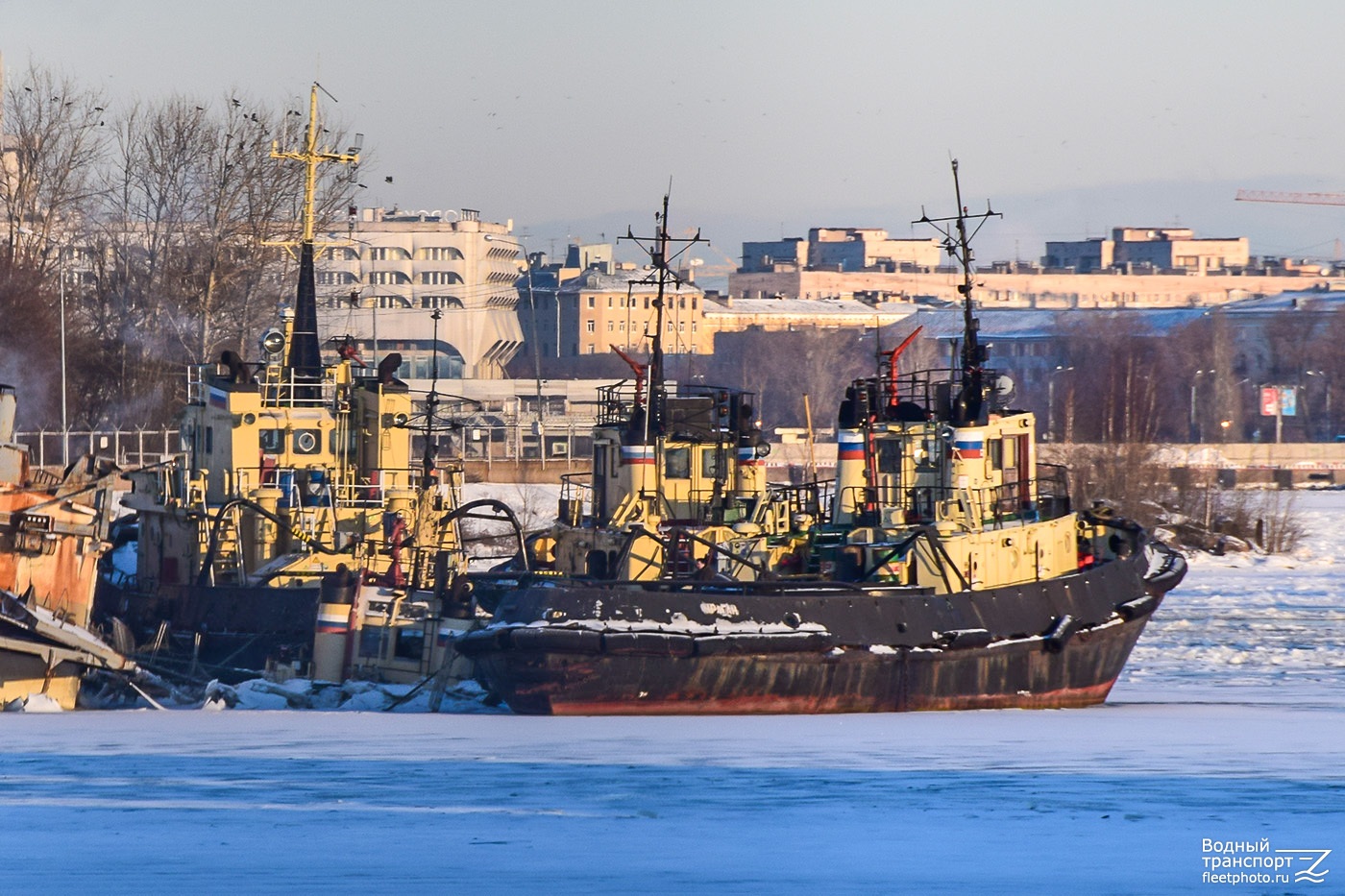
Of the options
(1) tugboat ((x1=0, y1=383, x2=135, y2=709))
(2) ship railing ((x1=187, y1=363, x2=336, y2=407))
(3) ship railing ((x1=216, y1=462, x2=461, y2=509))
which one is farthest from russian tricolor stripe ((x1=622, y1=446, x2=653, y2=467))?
(1) tugboat ((x1=0, y1=383, x2=135, y2=709))

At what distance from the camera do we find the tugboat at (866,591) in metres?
19.2

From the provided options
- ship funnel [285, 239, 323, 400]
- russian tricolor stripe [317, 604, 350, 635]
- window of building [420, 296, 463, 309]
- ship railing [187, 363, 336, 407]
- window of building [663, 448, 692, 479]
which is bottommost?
russian tricolor stripe [317, 604, 350, 635]

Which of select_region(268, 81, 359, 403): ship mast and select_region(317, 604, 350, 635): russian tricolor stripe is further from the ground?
select_region(268, 81, 359, 403): ship mast

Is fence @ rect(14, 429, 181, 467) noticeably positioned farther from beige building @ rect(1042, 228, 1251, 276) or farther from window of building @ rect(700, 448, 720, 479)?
beige building @ rect(1042, 228, 1251, 276)

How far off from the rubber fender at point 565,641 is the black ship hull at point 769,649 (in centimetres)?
1

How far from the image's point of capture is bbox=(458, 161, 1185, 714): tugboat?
62.9 feet

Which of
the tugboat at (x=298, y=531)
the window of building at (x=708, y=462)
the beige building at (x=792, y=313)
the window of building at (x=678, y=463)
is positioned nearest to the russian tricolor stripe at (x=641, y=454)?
the window of building at (x=678, y=463)

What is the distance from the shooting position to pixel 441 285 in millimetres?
113062

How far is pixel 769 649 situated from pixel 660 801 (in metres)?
6.79

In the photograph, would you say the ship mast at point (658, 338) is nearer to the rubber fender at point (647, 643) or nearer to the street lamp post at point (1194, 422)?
the rubber fender at point (647, 643)

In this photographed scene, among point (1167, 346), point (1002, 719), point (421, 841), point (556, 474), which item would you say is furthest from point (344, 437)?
point (1167, 346)

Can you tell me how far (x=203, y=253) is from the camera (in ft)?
173

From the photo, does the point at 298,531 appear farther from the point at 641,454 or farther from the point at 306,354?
the point at 641,454

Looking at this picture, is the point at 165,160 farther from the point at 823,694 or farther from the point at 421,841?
the point at 421,841
